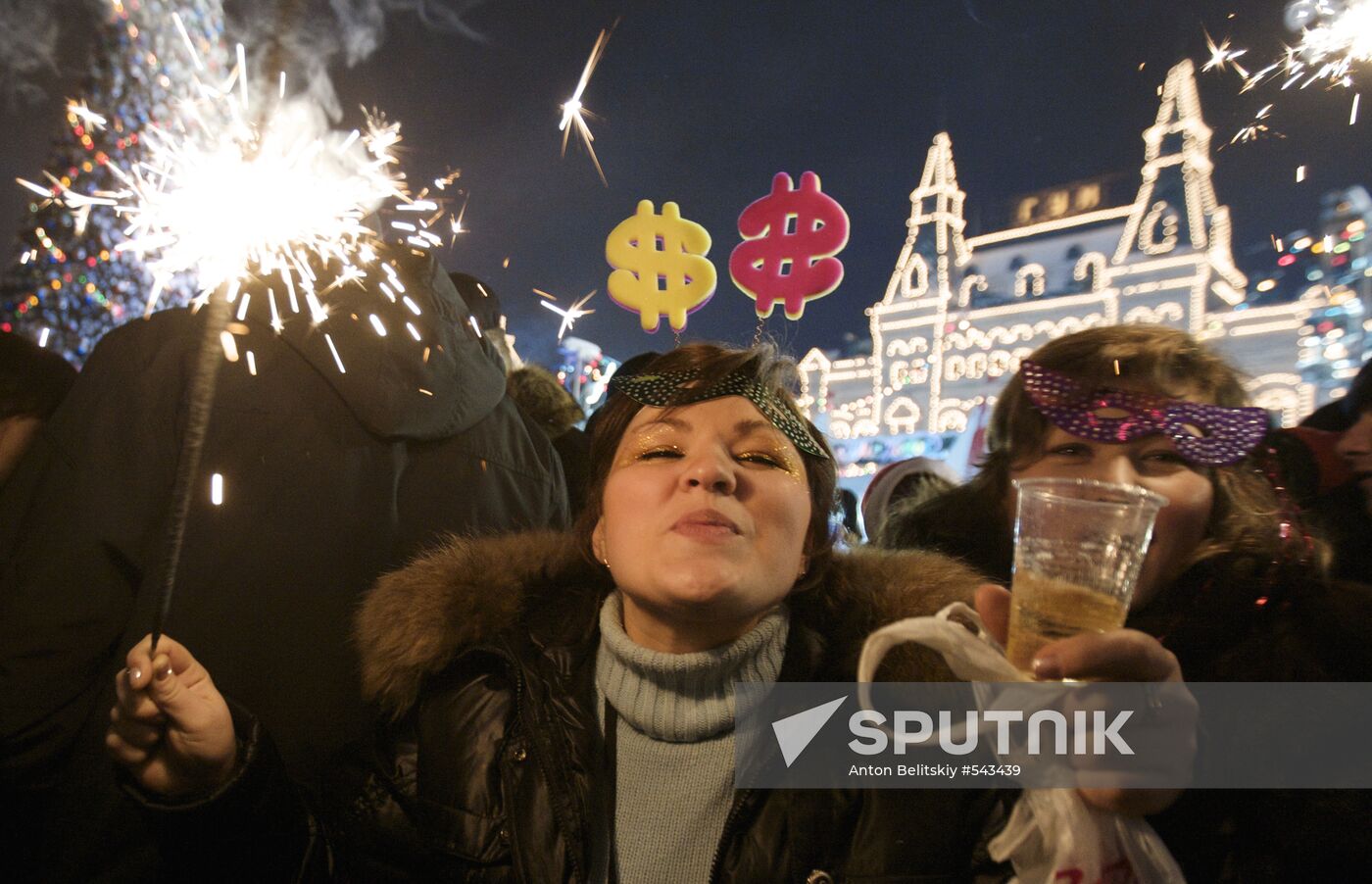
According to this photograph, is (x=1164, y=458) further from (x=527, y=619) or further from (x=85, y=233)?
(x=85, y=233)

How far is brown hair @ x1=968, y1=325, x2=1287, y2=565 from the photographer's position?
78.7 inches

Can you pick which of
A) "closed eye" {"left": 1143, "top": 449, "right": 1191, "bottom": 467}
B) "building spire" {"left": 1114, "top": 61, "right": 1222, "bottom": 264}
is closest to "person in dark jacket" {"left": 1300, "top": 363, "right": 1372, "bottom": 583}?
"closed eye" {"left": 1143, "top": 449, "right": 1191, "bottom": 467}

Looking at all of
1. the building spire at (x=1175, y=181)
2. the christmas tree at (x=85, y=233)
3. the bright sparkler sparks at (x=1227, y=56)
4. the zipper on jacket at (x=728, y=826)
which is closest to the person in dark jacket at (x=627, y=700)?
the zipper on jacket at (x=728, y=826)

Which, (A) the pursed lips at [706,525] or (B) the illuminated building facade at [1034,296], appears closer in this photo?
(A) the pursed lips at [706,525]

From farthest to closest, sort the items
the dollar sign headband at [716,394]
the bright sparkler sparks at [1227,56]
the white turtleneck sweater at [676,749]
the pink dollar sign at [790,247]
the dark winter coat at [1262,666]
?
1. the pink dollar sign at [790,247]
2. the bright sparkler sparks at [1227,56]
3. the dollar sign headband at [716,394]
4. the white turtleneck sweater at [676,749]
5. the dark winter coat at [1262,666]

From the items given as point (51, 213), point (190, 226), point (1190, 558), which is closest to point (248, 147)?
point (190, 226)

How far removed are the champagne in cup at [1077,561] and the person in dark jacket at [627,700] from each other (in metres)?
0.59

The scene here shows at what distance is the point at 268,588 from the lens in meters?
2.19

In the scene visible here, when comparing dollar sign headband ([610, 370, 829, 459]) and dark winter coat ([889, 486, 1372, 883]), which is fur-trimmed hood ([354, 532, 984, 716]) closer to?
dollar sign headband ([610, 370, 829, 459])

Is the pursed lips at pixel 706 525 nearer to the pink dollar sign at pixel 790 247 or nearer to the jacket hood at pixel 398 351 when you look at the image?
the jacket hood at pixel 398 351

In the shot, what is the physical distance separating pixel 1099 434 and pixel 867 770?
1.17m

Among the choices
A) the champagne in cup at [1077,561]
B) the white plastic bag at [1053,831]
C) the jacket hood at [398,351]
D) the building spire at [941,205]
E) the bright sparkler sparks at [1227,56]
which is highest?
the building spire at [941,205]

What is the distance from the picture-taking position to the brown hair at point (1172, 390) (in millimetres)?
2000

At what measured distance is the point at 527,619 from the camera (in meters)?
2.25
